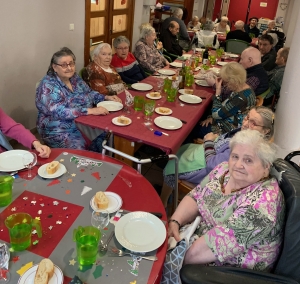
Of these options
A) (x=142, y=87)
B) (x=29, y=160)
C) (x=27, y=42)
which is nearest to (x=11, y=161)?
(x=29, y=160)

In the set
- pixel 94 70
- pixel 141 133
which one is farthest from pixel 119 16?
pixel 141 133

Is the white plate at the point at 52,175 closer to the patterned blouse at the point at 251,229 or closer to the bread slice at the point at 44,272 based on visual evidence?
the bread slice at the point at 44,272

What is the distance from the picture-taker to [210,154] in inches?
87.9

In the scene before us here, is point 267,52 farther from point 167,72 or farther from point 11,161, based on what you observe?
point 11,161

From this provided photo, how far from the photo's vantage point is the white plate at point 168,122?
2303mm

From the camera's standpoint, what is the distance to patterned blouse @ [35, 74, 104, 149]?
241 centimetres

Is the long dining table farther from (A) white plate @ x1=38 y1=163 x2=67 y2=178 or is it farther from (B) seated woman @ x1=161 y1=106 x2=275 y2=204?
(B) seated woman @ x1=161 y1=106 x2=275 y2=204

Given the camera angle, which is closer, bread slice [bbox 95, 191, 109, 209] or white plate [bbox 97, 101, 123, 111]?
bread slice [bbox 95, 191, 109, 209]

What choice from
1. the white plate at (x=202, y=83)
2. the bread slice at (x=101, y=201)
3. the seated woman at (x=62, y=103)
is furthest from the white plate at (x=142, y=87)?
the bread slice at (x=101, y=201)

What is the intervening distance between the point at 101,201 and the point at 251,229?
681 millimetres

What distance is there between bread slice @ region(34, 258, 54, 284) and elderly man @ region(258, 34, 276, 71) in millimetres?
4483

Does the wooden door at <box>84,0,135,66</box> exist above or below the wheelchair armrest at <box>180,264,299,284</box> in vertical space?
above

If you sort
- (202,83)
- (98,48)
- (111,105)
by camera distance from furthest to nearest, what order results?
(202,83) < (98,48) < (111,105)

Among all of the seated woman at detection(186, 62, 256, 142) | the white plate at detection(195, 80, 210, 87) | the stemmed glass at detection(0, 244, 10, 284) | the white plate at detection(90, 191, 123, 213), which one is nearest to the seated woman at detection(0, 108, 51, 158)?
the white plate at detection(90, 191, 123, 213)
